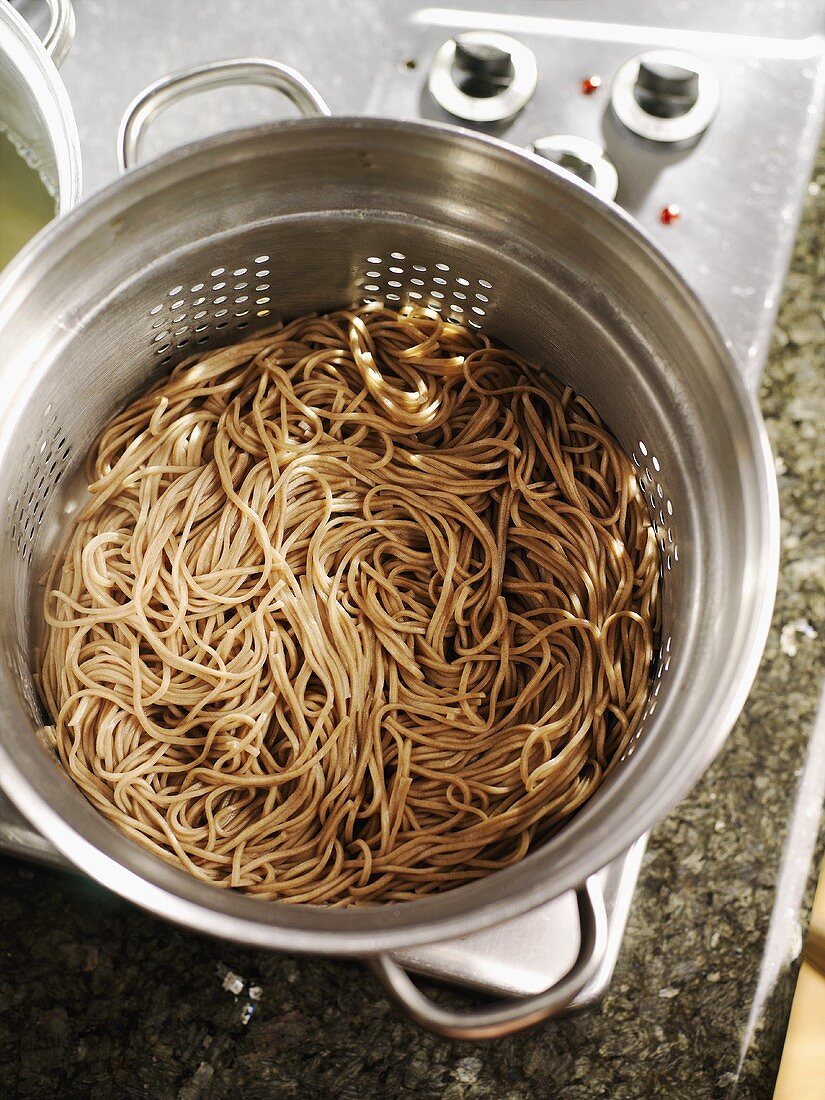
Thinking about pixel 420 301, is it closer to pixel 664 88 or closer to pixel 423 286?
pixel 423 286

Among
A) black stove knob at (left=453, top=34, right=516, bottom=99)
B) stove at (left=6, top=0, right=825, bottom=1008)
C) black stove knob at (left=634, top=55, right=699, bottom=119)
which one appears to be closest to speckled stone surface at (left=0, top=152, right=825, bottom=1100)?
stove at (left=6, top=0, right=825, bottom=1008)

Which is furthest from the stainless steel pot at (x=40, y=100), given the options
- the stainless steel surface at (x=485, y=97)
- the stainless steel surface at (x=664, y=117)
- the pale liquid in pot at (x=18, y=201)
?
the stainless steel surface at (x=664, y=117)

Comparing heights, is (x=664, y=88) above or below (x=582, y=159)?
above

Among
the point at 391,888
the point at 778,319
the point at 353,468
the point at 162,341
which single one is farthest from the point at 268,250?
the point at 778,319

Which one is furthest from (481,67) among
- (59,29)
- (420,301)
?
(59,29)

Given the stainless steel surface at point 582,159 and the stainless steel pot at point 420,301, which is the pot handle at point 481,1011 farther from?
the stainless steel surface at point 582,159
